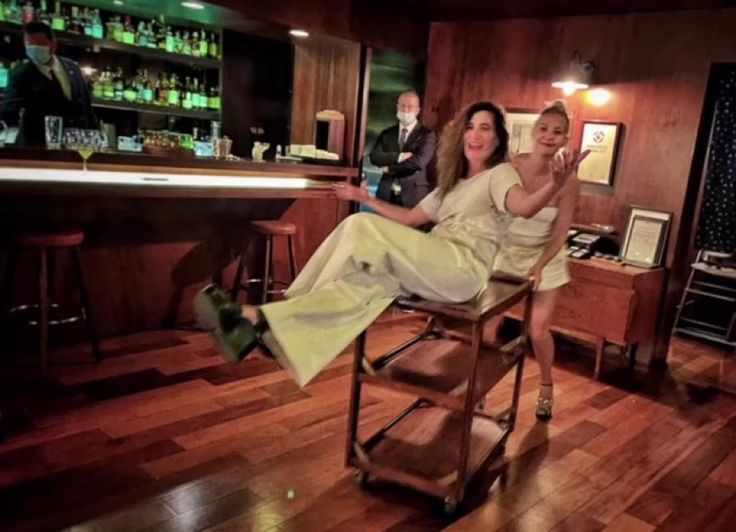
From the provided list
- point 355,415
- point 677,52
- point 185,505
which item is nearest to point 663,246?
point 677,52

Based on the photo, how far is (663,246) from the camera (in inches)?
155

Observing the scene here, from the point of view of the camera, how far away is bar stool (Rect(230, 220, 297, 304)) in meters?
3.88

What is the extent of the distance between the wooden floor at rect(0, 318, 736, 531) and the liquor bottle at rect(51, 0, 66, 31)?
7.33 ft

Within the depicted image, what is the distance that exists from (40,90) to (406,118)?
2.37 meters

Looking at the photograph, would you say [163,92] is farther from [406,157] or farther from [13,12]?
[406,157]

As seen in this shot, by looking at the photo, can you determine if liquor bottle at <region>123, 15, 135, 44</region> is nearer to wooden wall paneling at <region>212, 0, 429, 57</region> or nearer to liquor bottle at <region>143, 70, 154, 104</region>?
liquor bottle at <region>143, 70, 154, 104</region>

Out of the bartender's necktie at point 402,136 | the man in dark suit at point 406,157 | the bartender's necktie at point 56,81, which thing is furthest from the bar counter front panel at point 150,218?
the bartender's necktie at point 56,81

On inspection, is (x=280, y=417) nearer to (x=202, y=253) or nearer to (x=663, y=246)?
(x=202, y=253)

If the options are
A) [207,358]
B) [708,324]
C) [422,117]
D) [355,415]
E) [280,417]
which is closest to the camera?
[355,415]

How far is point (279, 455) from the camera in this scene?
2.50m

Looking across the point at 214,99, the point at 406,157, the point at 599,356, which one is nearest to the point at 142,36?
the point at 214,99

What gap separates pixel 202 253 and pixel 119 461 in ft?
6.05

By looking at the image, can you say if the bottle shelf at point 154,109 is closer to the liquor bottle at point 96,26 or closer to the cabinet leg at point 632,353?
the liquor bottle at point 96,26

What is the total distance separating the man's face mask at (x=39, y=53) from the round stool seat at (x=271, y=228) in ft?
4.78
